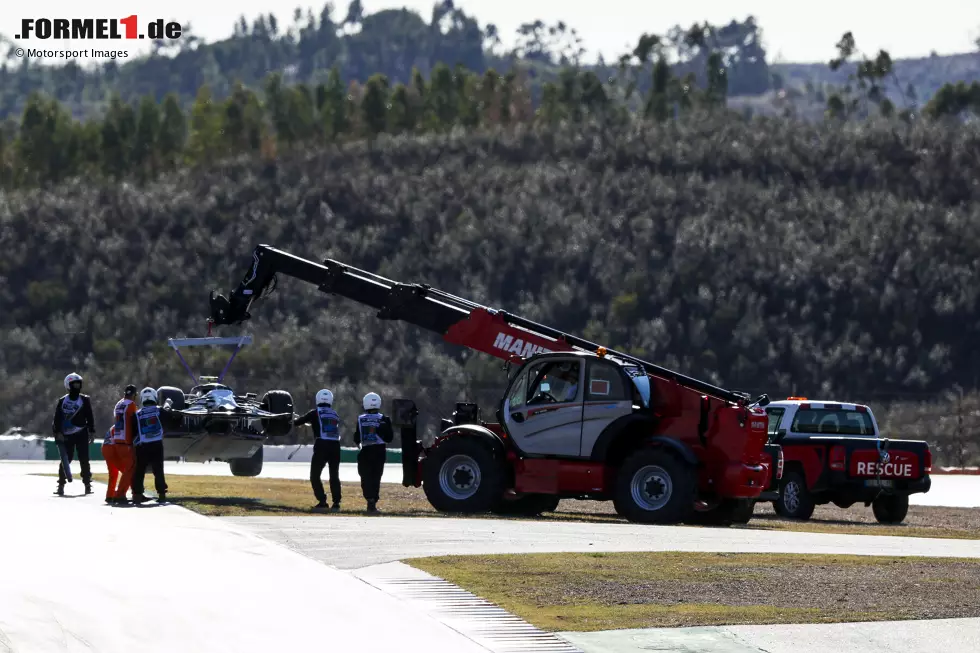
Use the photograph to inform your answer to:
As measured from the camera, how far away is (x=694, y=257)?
79.9 m

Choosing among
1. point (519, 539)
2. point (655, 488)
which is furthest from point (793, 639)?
point (655, 488)

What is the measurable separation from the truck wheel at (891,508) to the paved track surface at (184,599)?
37.9ft

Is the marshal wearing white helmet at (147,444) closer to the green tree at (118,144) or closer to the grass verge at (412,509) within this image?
the grass verge at (412,509)

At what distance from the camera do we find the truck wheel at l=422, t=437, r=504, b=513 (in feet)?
68.4

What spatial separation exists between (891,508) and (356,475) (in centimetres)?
1257

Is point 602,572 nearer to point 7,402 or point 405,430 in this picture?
point 405,430

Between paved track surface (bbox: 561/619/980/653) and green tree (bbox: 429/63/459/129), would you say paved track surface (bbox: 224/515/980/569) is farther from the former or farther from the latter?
green tree (bbox: 429/63/459/129)

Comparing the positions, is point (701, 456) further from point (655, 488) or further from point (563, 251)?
point (563, 251)

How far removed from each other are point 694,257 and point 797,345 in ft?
31.3

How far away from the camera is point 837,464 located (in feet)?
77.1

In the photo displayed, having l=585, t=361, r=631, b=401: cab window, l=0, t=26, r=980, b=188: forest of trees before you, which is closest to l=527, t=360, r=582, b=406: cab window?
l=585, t=361, r=631, b=401: cab window

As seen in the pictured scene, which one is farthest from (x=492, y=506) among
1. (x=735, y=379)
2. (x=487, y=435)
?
(x=735, y=379)

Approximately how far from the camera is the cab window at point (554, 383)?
67.8ft

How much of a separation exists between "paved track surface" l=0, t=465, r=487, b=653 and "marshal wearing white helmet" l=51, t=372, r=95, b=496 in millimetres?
5509
